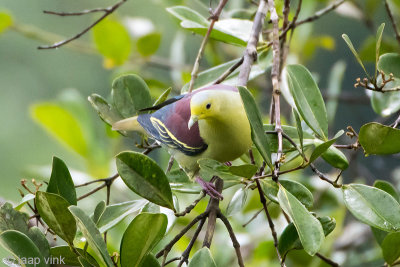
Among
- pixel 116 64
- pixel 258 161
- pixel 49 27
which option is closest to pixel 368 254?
pixel 258 161

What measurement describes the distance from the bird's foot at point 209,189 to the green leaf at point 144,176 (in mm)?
108

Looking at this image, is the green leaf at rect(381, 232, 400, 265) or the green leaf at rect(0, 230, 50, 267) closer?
the green leaf at rect(0, 230, 50, 267)

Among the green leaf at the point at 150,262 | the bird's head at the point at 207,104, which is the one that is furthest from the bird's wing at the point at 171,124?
the green leaf at the point at 150,262

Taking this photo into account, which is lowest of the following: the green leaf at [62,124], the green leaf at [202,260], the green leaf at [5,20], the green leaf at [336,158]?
the green leaf at [62,124]

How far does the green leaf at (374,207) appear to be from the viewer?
89 cm

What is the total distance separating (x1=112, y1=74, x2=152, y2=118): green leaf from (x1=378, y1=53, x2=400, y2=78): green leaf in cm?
49

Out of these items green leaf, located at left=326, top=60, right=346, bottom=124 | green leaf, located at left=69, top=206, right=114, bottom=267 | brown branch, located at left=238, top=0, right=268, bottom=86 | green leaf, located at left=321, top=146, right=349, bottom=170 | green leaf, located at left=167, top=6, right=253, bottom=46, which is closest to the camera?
green leaf, located at left=69, top=206, right=114, bottom=267

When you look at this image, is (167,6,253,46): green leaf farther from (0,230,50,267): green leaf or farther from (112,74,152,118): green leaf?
(0,230,50,267): green leaf

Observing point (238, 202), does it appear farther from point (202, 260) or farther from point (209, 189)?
point (202, 260)

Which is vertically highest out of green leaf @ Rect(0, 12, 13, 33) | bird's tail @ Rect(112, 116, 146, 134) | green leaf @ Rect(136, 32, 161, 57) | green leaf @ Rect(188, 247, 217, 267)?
green leaf @ Rect(188, 247, 217, 267)

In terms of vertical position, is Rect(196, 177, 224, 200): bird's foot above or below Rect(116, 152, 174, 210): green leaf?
below

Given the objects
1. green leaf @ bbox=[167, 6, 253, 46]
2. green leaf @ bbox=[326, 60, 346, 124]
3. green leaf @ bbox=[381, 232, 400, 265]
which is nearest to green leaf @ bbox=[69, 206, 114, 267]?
green leaf @ bbox=[381, 232, 400, 265]

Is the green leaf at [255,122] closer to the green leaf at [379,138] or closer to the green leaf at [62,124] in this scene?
the green leaf at [379,138]

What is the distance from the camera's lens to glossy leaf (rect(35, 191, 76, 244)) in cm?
86
